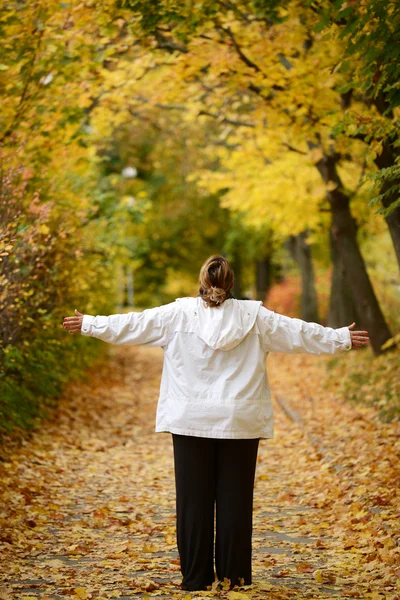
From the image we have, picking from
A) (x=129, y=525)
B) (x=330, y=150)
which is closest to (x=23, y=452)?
(x=129, y=525)

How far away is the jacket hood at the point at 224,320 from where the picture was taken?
491cm

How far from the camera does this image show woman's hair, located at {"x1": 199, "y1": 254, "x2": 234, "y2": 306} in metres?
4.98

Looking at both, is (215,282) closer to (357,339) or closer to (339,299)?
(357,339)

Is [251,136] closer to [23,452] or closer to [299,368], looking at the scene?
[299,368]

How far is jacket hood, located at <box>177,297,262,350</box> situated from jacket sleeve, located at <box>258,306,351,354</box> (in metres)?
0.09

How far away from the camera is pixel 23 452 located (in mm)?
9141

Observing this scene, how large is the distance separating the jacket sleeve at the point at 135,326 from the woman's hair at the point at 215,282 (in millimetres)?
232

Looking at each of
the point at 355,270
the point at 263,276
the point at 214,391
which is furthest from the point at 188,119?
the point at 263,276

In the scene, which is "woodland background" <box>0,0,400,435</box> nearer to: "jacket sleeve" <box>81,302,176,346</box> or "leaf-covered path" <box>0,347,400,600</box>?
"leaf-covered path" <box>0,347,400,600</box>

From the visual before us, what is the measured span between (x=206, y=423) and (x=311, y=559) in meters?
1.71

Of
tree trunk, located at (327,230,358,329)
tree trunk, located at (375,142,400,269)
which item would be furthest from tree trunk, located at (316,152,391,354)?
tree trunk, located at (375,142,400,269)

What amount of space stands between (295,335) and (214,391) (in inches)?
23.5

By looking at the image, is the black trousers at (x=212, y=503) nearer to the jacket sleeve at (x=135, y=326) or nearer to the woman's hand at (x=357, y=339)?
the jacket sleeve at (x=135, y=326)

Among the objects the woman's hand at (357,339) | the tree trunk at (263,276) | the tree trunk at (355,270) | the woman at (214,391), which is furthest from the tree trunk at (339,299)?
the tree trunk at (263,276)
